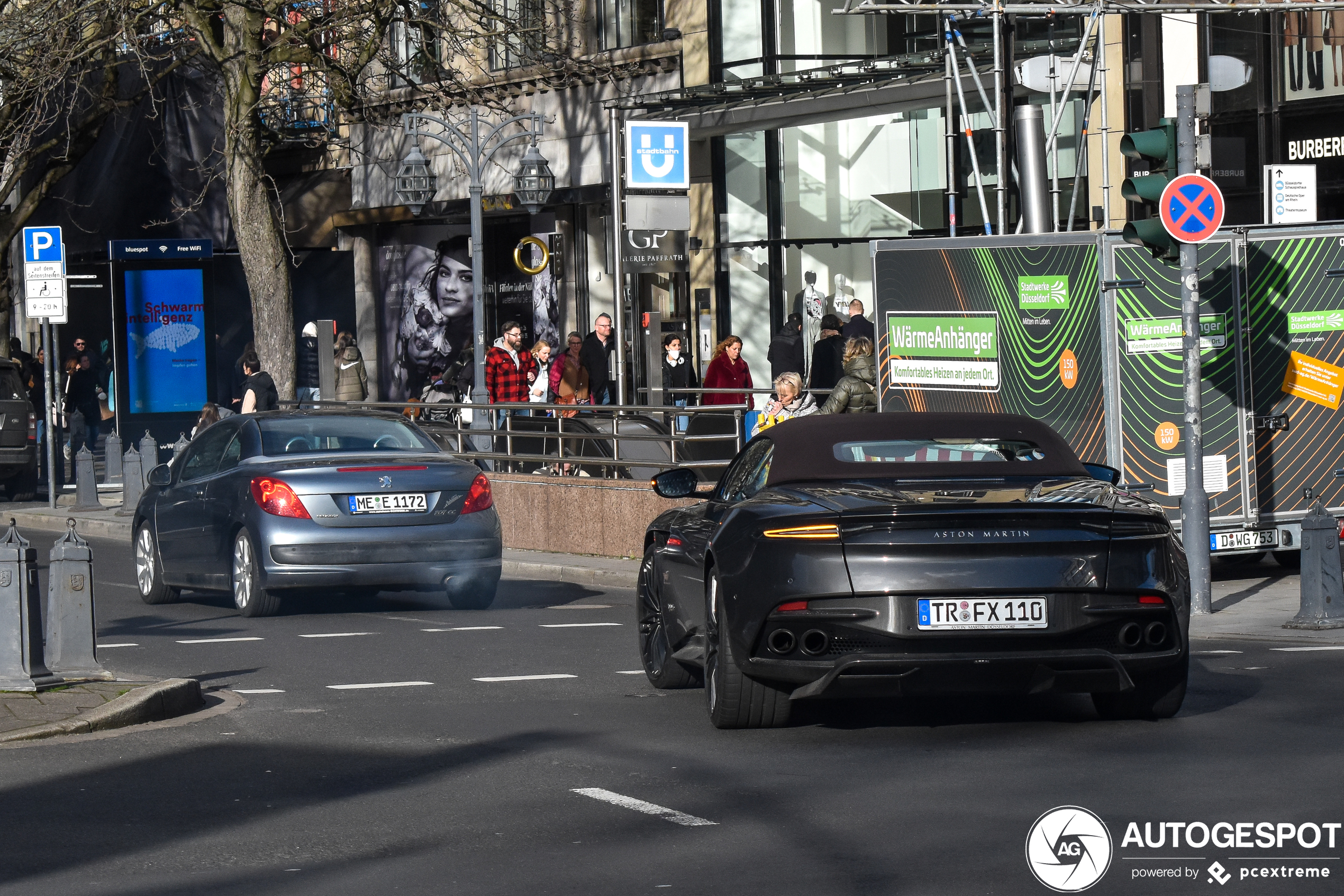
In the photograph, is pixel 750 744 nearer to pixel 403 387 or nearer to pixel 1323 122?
pixel 1323 122

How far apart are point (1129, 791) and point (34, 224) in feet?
115

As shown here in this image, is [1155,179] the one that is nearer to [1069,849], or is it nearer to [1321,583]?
[1321,583]

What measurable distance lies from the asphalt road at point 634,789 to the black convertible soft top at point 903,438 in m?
1.08

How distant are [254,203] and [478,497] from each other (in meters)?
10.7

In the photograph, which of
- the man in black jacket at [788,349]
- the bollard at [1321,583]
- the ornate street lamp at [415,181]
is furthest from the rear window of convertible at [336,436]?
the ornate street lamp at [415,181]

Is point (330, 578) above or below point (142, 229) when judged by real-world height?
below

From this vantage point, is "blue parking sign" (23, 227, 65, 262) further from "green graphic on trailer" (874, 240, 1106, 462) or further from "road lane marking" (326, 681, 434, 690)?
"road lane marking" (326, 681, 434, 690)

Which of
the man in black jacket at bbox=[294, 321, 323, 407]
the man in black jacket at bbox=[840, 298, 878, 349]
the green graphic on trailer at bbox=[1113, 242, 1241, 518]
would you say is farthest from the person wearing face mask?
the man in black jacket at bbox=[294, 321, 323, 407]

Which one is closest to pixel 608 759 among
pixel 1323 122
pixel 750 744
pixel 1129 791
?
pixel 750 744

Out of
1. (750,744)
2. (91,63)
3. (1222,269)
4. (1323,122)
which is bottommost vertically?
(750,744)

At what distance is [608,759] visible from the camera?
8031 mm

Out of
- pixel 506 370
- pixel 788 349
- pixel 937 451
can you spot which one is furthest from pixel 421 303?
pixel 937 451

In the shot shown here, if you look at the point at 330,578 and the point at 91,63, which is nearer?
the point at 330,578

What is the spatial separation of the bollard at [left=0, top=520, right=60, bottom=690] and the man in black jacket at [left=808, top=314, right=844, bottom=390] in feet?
44.3
